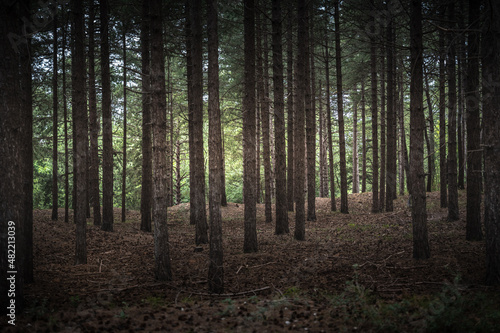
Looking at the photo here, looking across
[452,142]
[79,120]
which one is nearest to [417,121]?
[452,142]

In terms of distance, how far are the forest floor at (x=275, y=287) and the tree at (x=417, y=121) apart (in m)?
1.32

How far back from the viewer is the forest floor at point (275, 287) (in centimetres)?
534

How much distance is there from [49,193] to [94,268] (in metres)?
22.2

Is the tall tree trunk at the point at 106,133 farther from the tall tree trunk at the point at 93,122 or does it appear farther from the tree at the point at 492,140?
the tree at the point at 492,140

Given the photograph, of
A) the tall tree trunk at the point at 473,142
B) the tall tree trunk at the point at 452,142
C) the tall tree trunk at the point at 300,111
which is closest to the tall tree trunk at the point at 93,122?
the tall tree trunk at the point at 300,111

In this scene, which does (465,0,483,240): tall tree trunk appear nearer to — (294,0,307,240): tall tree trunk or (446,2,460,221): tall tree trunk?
(446,2,460,221): tall tree trunk

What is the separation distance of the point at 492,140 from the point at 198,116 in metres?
8.69

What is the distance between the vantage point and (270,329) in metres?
5.34

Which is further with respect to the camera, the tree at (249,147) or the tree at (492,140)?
the tree at (249,147)

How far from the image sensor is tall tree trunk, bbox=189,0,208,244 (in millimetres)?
11211

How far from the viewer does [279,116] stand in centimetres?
1238

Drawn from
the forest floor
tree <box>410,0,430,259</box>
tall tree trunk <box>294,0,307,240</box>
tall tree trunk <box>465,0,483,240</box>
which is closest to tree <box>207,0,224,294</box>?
the forest floor

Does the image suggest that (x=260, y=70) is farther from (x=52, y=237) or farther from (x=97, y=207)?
(x=52, y=237)

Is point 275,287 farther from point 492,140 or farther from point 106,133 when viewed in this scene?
point 106,133
